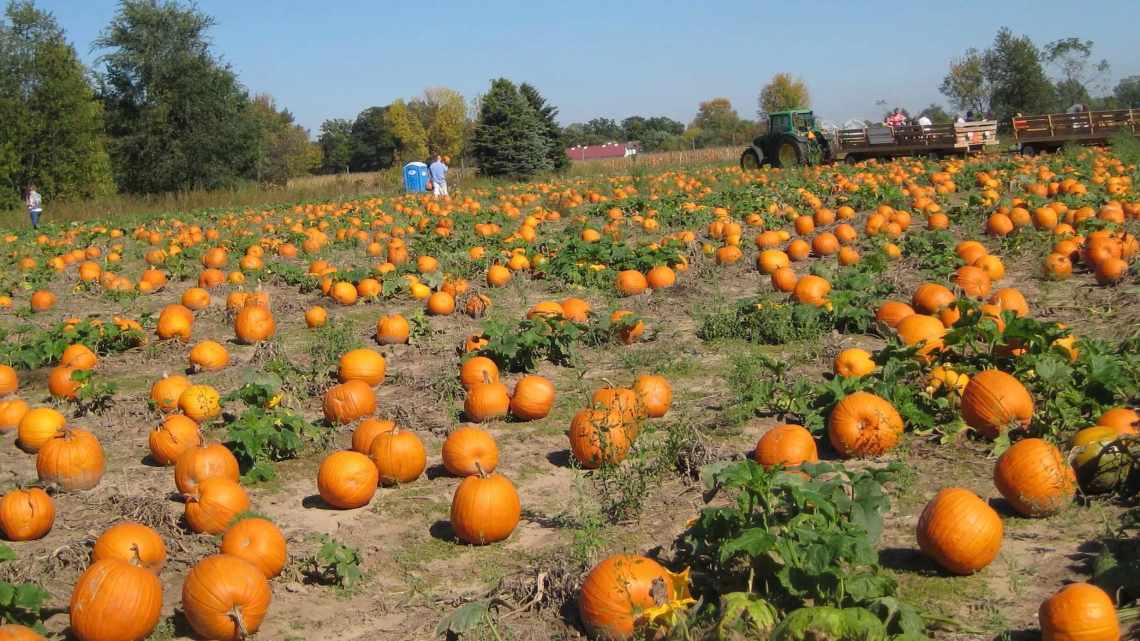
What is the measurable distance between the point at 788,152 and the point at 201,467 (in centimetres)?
2790

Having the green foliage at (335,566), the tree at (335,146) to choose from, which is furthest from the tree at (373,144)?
the green foliage at (335,566)

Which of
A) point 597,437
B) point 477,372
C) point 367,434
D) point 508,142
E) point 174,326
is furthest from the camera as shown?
point 508,142

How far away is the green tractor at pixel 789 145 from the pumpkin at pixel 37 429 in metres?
26.2

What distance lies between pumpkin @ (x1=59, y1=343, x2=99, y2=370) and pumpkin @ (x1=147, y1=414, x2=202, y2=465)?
2.72 m

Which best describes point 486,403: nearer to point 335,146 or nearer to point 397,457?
point 397,457

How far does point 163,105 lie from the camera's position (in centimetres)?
4866

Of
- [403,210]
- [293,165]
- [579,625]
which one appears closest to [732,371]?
[579,625]

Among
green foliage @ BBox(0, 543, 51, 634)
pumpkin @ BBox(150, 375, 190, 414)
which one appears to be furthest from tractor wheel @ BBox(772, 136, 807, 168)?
green foliage @ BBox(0, 543, 51, 634)

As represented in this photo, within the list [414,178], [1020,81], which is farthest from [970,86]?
[414,178]

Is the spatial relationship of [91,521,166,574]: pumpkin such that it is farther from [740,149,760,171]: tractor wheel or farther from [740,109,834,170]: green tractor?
[740,149,760,171]: tractor wheel

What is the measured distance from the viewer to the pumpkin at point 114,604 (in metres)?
4.18

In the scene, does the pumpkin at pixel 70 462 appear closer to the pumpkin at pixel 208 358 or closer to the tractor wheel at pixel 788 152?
the pumpkin at pixel 208 358

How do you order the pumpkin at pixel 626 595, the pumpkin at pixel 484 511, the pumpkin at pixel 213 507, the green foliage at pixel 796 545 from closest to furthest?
the green foliage at pixel 796 545, the pumpkin at pixel 626 595, the pumpkin at pixel 484 511, the pumpkin at pixel 213 507

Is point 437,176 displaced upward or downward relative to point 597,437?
upward
